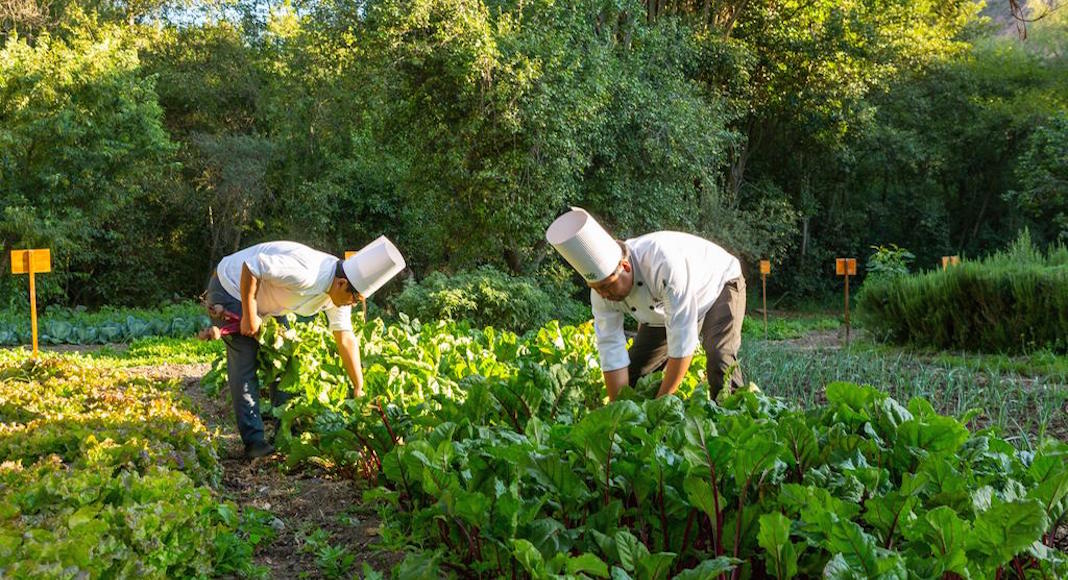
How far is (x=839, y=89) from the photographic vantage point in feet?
66.4

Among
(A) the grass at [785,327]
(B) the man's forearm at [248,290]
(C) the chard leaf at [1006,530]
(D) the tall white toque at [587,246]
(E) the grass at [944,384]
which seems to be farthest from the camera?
(A) the grass at [785,327]

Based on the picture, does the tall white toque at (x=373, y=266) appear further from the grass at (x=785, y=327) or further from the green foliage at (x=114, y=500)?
the grass at (x=785, y=327)

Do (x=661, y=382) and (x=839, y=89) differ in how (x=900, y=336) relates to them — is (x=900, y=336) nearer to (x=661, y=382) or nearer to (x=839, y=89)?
(x=661, y=382)

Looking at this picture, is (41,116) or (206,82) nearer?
(41,116)

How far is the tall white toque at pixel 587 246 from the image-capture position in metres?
3.58

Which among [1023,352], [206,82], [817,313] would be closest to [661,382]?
[1023,352]

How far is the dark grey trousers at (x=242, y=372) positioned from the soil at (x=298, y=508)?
A: 0.17 metres

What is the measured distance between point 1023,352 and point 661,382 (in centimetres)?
706

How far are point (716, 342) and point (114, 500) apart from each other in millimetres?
2768

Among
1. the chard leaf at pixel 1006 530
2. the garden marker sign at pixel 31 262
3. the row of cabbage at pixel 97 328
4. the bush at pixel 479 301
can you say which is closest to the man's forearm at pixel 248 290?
the chard leaf at pixel 1006 530

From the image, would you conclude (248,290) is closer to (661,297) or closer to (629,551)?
(661,297)

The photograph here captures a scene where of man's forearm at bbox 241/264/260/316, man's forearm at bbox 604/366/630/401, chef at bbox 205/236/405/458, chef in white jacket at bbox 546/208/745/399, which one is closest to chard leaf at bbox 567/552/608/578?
chef in white jacket at bbox 546/208/745/399

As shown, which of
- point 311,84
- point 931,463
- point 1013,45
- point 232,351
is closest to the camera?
point 931,463

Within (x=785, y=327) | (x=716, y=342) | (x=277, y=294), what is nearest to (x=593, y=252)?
(x=716, y=342)
